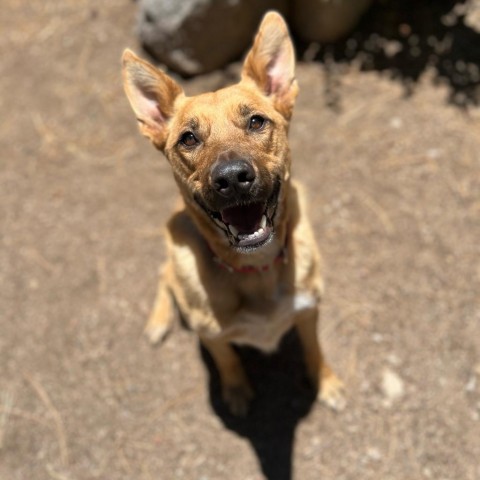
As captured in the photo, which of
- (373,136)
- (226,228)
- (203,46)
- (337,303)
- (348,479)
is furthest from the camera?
(203,46)

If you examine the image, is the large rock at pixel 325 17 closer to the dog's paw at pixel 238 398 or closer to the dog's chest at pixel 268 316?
the dog's chest at pixel 268 316

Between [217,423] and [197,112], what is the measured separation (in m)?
2.56

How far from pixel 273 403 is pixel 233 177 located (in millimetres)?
2379

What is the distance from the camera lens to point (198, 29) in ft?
19.2

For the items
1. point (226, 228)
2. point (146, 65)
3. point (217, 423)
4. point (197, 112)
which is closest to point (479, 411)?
point (217, 423)

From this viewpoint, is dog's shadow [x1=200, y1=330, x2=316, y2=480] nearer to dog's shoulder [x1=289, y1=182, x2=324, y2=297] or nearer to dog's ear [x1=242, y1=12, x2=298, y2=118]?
dog's shoulder [x1=289, y1=182, x2=324, y2=297]

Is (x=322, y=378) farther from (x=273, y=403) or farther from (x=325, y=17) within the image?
(x=325, y=17)

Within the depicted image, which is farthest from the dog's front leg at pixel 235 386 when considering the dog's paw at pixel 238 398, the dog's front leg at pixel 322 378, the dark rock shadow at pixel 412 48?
the dark rock shadow at pixel 412 48

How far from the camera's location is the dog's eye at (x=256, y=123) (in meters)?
3.25

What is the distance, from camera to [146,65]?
329 centimetres

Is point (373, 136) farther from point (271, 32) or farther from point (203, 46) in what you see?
point (271, 32)

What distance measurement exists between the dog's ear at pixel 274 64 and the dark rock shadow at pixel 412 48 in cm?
253

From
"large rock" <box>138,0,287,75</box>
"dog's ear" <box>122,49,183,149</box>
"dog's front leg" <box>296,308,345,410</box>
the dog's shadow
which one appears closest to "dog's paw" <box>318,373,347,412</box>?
"dog's front leg" <box>296,308,345,410</box>

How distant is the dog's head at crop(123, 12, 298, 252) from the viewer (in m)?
2.96
